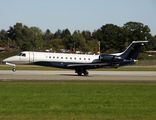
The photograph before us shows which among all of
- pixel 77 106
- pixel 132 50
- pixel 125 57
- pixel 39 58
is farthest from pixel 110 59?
pixel 77 106

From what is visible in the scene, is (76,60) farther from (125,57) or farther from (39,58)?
(125,57)

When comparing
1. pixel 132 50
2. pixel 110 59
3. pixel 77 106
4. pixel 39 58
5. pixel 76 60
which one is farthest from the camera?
pixel 132 50

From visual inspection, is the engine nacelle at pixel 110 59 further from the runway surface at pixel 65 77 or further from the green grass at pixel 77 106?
the green grass at pixel 77 106

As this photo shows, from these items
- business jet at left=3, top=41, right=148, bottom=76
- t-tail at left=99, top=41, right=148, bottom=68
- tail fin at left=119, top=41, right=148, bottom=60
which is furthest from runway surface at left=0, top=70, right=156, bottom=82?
tail fin at left=119, top=41, right=148, bottom=60

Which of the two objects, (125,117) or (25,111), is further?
(25,111)

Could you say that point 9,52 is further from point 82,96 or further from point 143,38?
point 82,96

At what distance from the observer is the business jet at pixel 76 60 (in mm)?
36656

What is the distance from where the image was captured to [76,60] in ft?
125

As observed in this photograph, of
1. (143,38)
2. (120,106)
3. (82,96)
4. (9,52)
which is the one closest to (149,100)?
(120,106)

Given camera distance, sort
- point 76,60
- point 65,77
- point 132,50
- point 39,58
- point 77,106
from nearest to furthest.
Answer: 1. point 77,106
2. point 65,77
3. point 39,58
4. point 76,60
5. point 132,50

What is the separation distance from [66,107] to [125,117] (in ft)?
11.4

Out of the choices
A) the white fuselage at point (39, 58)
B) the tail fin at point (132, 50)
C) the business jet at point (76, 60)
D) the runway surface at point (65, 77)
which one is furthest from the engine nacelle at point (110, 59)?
the white fuselage at point (39, 58)

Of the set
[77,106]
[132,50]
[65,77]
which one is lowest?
[77,106]

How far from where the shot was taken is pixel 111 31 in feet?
495
